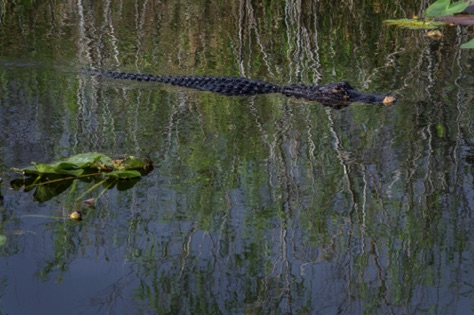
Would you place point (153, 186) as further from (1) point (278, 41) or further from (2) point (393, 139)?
(1) point (278, 41)

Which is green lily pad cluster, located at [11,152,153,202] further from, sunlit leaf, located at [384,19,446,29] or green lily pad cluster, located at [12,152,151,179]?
sunlit leaf, located at [384,19,446,29]

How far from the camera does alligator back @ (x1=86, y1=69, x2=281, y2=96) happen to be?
19.3ft

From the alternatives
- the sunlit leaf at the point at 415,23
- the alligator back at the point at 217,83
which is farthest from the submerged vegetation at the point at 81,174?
the sunlit leaf at the point at 415,23

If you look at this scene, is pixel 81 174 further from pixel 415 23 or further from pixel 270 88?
pixel 415 23

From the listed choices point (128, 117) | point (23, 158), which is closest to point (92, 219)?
point (23, 158)

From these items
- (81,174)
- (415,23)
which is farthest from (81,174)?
(415,23)

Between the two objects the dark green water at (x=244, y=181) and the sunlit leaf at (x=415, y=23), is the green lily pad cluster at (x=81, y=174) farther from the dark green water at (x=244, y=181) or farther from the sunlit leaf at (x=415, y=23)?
the sunlit leaf at (x=415, y=23)

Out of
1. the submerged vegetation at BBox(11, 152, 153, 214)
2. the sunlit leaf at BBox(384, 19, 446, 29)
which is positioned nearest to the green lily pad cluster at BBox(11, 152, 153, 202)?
the submerged vegetation at BBox(11, 152, 153, 214)

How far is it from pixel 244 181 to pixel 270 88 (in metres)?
2.13

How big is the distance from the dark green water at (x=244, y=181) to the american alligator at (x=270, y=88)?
0.32 ft

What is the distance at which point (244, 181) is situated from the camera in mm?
3979

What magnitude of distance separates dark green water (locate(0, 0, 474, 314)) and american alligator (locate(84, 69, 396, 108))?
10cm

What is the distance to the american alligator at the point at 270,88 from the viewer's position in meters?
5.67

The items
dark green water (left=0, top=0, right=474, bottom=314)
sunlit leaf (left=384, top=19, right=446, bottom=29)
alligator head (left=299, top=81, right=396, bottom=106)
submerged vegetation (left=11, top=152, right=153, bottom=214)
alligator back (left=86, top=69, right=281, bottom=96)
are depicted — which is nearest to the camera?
dark green water (left=0, top=0, right=474, bottom=314)
